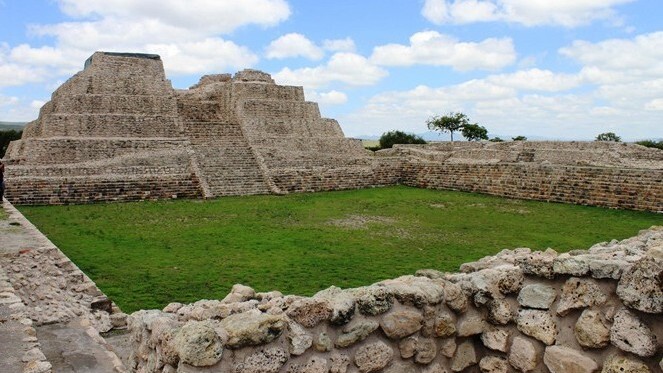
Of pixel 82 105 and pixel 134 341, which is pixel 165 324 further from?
pixel 82 105

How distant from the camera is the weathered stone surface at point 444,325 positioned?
342 centimetres

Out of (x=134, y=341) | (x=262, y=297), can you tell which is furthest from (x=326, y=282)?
(x=134, y=341)

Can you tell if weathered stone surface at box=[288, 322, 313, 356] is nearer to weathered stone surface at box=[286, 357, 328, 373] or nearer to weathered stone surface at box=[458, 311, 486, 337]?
weathered stone surface at box=[286, 357, 328, 373]

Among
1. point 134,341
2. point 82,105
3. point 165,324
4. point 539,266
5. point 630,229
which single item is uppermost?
point 82,105

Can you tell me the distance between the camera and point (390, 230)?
38.2 feet

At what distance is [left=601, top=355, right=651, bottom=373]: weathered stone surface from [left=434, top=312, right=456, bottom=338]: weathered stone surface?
0.87 m

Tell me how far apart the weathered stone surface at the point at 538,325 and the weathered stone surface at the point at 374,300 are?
79 cm

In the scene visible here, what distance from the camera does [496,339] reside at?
346 centimetres

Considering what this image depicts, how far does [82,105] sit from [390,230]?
1603cm

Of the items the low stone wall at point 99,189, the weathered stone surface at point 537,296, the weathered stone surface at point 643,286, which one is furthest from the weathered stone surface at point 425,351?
the low stone wall at point 99,189

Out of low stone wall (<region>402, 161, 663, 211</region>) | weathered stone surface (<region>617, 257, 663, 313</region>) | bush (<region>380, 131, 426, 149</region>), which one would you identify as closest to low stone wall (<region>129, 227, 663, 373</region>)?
weathered stone surface (<region>617, 257, 663, 313</region>)

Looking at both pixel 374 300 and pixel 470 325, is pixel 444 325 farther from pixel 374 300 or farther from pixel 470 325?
pixel 374 300

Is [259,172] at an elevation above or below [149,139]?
below

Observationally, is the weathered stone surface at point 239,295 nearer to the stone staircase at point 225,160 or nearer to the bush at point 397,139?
the stone staircase at point 225,160
